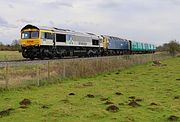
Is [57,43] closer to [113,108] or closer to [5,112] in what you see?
[113,108]

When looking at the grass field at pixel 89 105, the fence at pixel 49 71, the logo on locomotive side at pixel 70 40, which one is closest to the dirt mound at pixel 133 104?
the grass field at pixel 89 105

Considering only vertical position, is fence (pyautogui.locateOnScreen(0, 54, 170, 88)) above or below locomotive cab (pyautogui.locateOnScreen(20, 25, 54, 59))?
below

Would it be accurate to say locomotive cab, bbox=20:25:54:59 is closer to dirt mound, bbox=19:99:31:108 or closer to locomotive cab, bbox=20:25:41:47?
locomotive cab, bbox=20:25:41:47

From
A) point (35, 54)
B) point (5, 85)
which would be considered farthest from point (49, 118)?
point (35, 54)

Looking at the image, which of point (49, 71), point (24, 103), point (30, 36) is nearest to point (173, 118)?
point (24, 103)

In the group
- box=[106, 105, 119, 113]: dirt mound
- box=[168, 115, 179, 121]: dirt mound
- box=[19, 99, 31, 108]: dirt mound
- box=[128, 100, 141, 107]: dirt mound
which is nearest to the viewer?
box=[168, 115, 179, 121]: dirt mound

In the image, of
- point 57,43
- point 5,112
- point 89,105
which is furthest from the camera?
point 57,43

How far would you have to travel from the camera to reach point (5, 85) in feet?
63.1

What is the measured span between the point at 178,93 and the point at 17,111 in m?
9.64

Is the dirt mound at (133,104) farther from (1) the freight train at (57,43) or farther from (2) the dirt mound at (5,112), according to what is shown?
(1) the freight train at (57,43)

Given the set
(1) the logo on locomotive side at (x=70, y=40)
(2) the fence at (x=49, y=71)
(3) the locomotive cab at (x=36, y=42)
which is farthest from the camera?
(1) the logo on locomotive side at (x=70, y=40)

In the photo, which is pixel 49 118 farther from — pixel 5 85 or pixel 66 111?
pixel 5 85

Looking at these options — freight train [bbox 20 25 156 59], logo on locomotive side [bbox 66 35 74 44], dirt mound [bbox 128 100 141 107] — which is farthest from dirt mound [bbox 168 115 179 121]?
logo on locomotive side [bbox 66 35 74 44]

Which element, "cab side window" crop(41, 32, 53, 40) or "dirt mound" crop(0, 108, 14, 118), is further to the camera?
"cab side window" crop(41, 32, 53, 40)
